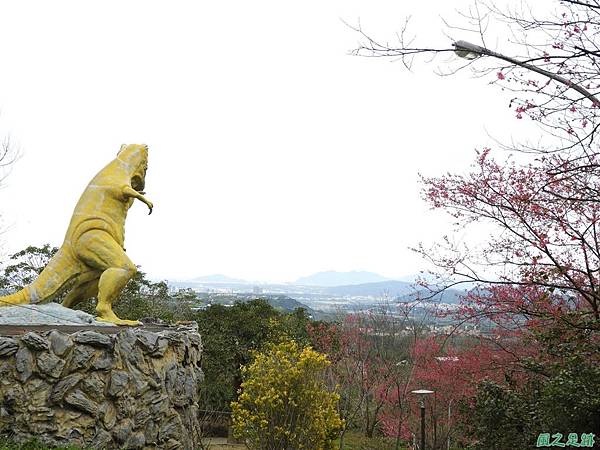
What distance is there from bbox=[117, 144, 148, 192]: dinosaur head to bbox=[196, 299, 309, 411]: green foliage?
768cm

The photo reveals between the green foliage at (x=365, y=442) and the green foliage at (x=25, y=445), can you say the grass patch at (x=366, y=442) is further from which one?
the green foliage at (x=25, y=445)

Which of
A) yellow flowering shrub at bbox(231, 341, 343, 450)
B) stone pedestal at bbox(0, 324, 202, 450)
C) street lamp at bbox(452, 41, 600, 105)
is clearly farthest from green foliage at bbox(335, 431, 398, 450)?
street lamp at bbox(452, 41, 600, 105)

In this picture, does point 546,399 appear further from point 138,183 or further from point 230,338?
point 230,338

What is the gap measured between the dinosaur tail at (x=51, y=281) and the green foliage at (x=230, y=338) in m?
7.72

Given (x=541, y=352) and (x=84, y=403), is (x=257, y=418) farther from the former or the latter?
(x=541, y=352)

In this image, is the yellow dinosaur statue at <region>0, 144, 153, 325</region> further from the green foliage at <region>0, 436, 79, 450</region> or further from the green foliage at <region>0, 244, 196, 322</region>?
the green foliage at <region>0, 244, 196, 322</region>

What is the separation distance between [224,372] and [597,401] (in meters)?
9.11

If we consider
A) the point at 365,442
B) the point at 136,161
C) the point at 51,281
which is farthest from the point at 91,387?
the point at 365,442

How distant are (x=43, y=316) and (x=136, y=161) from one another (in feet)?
6.09

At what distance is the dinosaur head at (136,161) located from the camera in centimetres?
604

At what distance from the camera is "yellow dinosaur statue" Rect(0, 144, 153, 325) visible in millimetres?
5434

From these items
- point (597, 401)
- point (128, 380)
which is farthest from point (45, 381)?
point (597, 401)

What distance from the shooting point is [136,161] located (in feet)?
20.0

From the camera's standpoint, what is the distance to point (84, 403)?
15.0 feet
